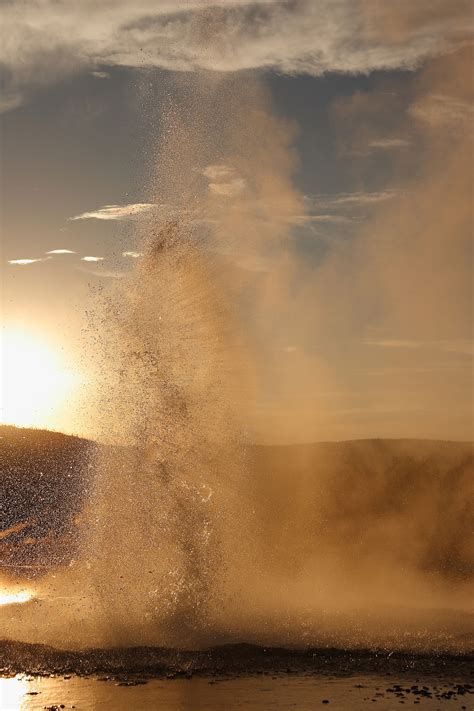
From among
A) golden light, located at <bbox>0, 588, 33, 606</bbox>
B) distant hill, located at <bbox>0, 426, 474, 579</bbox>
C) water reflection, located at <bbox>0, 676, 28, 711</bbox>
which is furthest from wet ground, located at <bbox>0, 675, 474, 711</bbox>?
distant hill, located at <bbox>0, 426, 474, 579</bbox>

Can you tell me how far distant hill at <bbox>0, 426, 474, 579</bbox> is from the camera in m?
38.9

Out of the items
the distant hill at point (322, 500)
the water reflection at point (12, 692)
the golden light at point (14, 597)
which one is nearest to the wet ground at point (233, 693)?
the water reflection at point (12, 692)

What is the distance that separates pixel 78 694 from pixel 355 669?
5319mm

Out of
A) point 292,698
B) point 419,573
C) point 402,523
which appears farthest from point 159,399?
point 402,523

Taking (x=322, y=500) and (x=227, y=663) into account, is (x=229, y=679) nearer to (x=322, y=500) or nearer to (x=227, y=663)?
(x=227, y=663)

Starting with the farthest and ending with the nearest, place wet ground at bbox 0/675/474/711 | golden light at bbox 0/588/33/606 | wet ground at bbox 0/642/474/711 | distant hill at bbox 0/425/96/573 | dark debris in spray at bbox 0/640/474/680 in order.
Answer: distant hill at bbox 0/425/96/573
golden light at bbox 0/588/33/606
dark debris in spray at bbox 0/640/474/680
wet ground at bbox 0/642/474/711
wet ground at bbox 0/675/474/711

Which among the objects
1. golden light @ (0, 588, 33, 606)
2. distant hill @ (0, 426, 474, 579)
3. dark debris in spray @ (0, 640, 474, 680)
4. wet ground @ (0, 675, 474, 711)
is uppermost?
distant hill @ (0, 426, 474, 579)

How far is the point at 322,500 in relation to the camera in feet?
190

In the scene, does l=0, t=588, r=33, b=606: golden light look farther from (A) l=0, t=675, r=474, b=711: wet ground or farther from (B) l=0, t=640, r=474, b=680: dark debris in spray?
(A) l=0, t=675, r=474, b=711: wet ground

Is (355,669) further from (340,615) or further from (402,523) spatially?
(402,523)

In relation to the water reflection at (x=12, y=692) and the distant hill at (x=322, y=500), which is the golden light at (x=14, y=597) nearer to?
the distant hill at (x=322, y=500)

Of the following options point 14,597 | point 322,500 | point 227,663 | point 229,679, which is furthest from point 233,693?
point 322,500

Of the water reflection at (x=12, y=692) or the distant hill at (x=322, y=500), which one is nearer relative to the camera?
the water reflection at (x=12, y=692)

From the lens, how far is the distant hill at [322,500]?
38875 mm
